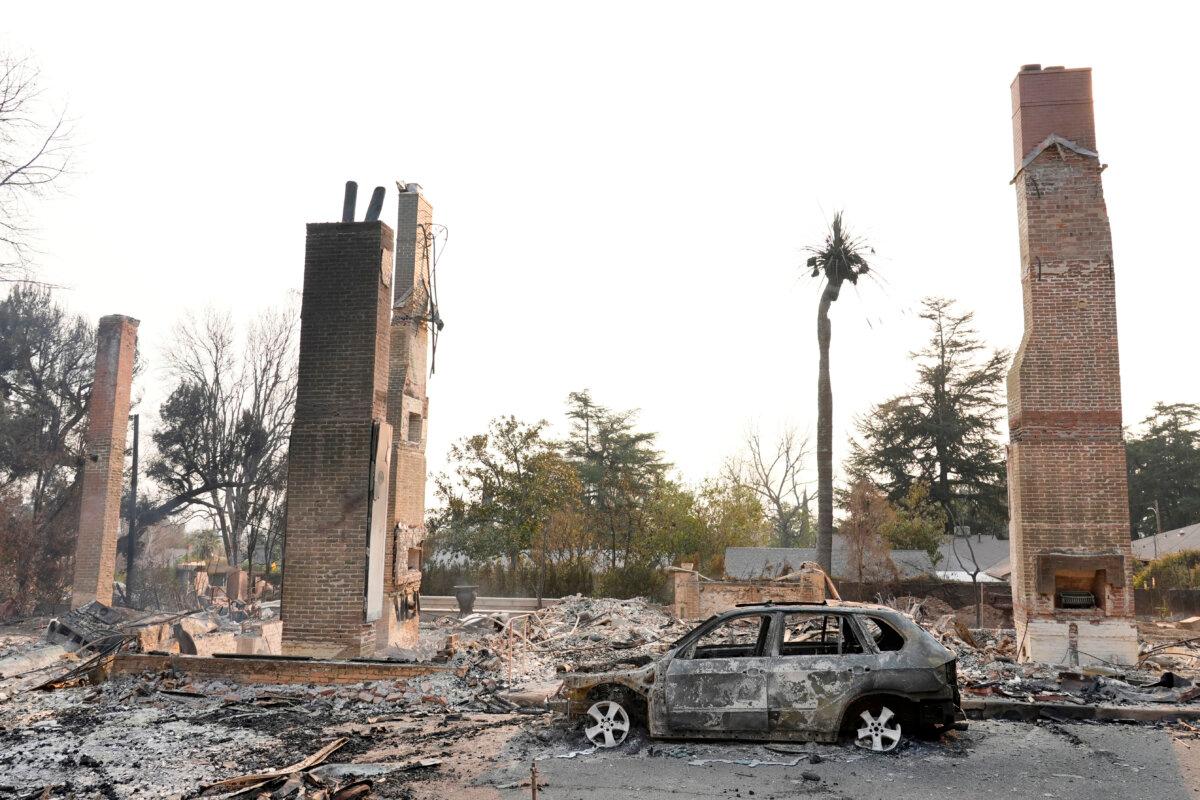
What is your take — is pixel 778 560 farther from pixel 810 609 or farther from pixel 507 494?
pixel 810 609

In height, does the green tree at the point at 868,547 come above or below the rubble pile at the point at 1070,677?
above

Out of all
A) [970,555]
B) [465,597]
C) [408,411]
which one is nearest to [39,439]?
[465,597]

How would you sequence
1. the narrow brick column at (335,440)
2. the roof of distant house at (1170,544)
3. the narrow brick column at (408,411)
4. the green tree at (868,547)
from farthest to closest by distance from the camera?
1. the roof of distant house at (1170,544)
2. the green tree at (868,547)
3. the narrow brick column at (408,411)
4. the narrow brick column at (335,440)

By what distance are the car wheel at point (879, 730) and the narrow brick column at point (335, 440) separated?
314 inches

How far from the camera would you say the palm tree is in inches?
926

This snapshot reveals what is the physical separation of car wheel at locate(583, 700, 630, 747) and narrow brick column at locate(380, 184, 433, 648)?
902 centimetres

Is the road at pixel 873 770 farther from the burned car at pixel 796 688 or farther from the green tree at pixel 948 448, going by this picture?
the green tree at pixel 948 448

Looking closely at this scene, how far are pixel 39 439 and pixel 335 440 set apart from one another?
81.6 feet

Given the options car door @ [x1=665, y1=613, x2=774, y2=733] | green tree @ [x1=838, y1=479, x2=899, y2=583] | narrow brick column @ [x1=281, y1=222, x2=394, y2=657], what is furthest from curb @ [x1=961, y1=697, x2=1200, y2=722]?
green tree @ [x1=838, y1=479, x2=899, y2=583]

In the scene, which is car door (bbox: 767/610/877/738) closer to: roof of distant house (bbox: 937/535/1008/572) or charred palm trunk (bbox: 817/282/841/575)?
charred palm trunk (bbox: 817/282/841/575)

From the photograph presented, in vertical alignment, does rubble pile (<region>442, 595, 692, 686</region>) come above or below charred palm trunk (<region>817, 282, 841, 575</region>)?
below

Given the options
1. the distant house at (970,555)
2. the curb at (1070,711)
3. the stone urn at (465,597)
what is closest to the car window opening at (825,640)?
the curb at (1070,711)

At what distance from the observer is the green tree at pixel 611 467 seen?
39.8 metres

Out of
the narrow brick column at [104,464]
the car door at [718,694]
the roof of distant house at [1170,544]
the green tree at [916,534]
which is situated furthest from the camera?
the roof of distant house at [1170,544]
